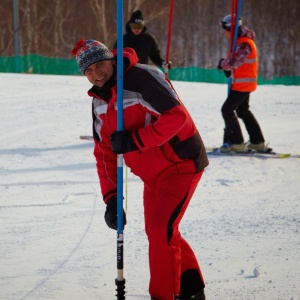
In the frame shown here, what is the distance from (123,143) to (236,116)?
14.6 feet

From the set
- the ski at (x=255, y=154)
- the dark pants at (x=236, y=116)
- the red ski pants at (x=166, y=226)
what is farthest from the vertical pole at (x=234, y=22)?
the red ski pants at (x=166, y=226)

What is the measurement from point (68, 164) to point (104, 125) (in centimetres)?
375

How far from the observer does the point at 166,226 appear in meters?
2.73

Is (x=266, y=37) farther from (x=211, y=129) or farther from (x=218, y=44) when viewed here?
(x=211, y=129)

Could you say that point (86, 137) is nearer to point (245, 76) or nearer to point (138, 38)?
point (138, 38)

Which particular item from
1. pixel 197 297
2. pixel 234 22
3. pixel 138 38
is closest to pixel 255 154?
pixel 234 22

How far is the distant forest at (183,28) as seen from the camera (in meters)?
33.4

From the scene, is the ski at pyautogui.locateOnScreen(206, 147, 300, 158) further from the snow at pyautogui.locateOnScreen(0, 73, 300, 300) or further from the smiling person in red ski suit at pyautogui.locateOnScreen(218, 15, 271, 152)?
the snow at pyautogui.locateOnScreen(0, 73, 300, 300)

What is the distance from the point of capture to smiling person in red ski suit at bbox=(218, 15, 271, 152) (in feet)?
21.8

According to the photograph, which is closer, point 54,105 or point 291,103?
point 54,105

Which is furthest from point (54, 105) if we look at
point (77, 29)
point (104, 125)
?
point (77, 29)

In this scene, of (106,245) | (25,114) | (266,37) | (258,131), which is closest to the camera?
(106,245)

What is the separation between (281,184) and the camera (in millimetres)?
5738

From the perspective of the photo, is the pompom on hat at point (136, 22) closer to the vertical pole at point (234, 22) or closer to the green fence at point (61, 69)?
the vertical pole at point (234, 22)
